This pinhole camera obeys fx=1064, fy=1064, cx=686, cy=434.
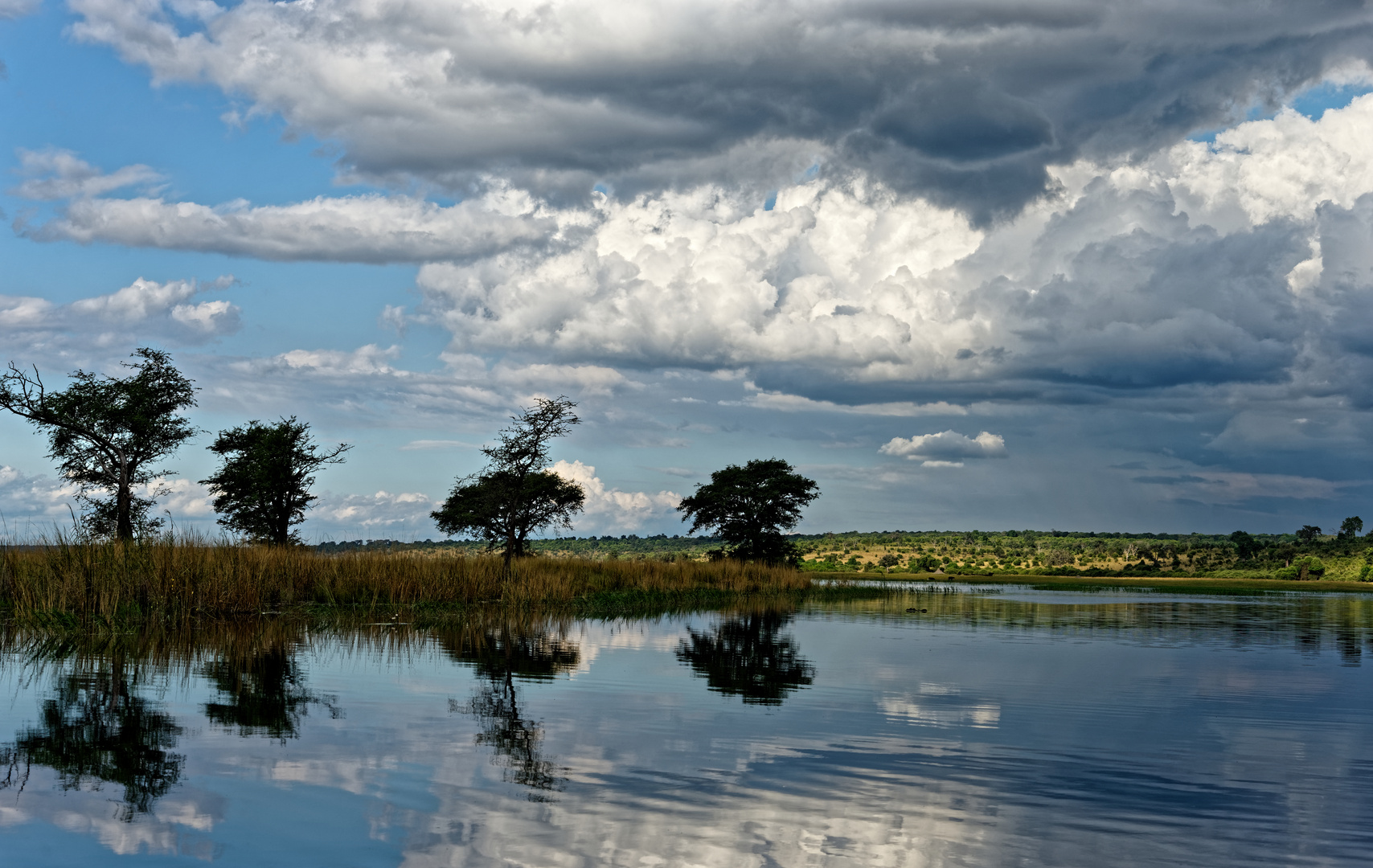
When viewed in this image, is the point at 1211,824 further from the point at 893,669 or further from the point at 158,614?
the point at 158,614

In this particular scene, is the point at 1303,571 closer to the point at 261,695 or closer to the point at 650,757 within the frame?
the point at 650,757

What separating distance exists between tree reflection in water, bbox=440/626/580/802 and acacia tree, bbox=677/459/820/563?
44606mm

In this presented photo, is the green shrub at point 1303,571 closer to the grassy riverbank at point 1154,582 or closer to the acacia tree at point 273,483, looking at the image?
the grassy riverbank at point 1154,582

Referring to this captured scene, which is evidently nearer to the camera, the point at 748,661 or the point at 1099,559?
the point at 748,661

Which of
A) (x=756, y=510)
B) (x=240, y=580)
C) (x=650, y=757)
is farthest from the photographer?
(x=756, y=510)

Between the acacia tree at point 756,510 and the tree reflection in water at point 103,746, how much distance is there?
189 feet

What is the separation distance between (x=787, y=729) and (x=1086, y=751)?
11.8 ft

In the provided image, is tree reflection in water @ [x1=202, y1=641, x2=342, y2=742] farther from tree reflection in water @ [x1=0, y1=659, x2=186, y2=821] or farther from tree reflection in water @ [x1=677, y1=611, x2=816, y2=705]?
tree reflection in water @ [x1=677, y1=611, x2=816, y2=705]

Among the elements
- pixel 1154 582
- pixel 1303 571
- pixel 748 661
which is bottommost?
pixel 748 661

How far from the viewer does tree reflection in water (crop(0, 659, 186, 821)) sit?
9.66 m

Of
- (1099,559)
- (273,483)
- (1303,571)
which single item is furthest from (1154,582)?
(273,483)

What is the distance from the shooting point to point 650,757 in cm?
1161

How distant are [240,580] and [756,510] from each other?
48.1m

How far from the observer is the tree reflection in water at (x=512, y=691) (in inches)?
421
